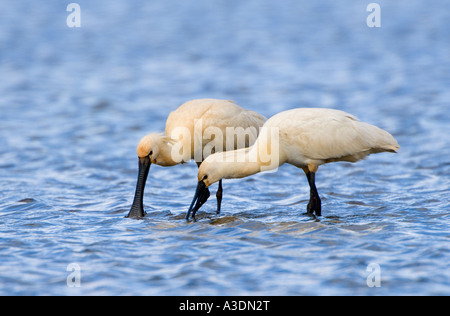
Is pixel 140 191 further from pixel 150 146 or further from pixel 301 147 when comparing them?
pixel 301 147

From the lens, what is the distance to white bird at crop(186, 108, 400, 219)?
365 inches

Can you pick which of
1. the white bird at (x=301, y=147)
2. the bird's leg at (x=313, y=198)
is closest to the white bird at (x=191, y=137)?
the white bird at (x=301, y=147)

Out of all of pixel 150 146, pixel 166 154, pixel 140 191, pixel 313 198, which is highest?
pixel 150 146

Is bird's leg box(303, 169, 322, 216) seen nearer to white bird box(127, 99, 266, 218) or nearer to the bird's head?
white bird box(127, 99, 266, 218)

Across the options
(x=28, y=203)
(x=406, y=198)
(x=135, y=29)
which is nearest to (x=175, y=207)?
(x=28, y=203)

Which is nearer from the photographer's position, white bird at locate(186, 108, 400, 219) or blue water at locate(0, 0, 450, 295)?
blue water at locate(0, 0, 450, 295)

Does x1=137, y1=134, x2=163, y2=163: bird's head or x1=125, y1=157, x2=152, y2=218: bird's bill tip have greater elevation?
A: x1=137, y1=134, x2=163, y2=163: bird's head

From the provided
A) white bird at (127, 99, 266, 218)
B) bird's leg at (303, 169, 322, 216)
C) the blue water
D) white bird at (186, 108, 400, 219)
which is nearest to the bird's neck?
white bird at (127, 99, 266, 218)

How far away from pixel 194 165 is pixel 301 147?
4.55m

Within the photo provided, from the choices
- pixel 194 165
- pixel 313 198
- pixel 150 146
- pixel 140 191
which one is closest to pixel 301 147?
pixel 313 198

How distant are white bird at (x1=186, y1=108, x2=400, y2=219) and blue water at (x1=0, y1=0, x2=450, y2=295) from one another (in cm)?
60

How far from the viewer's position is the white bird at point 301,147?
9273mm

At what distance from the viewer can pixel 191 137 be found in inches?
390

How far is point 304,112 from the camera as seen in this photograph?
970 cm
